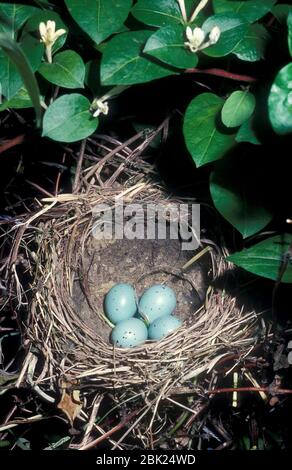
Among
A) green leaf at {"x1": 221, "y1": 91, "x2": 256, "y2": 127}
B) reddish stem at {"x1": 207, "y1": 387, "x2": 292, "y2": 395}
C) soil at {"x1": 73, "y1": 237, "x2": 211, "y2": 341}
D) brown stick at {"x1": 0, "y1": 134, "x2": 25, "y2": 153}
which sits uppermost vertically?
green leaf at {"x1": 221, "y1": 91, "x2": 256, "y2": 127}

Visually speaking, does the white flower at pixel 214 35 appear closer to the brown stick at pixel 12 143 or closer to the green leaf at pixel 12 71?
the green leaf at pixel 12 71

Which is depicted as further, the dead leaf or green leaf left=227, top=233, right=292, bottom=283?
the dead leaf

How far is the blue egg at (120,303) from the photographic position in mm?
1157

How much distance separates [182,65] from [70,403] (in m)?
A: 0.61

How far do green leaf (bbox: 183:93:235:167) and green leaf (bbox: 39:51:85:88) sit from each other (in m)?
0.19

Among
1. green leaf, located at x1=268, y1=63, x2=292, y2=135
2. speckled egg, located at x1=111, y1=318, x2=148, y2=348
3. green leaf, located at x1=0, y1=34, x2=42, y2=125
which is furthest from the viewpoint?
speckled egg, located at x1=111, y1=318, x2=148, y2=348

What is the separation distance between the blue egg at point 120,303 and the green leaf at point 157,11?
0.59 metres

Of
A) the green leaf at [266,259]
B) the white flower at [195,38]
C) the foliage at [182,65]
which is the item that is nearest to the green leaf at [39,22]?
the foliage at [182,65]

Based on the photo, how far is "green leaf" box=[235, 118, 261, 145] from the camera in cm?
78

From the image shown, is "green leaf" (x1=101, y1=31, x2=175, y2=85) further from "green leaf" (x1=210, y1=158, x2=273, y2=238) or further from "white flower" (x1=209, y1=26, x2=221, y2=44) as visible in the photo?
"green leaf" (x1=210, y1=158, x2=273, y2=238)

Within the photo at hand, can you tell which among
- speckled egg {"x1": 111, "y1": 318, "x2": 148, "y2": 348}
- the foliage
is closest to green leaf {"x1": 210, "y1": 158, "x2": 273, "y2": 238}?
the foliage

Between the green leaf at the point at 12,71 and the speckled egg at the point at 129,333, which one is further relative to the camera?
the speckled egg at the point at 129,333
